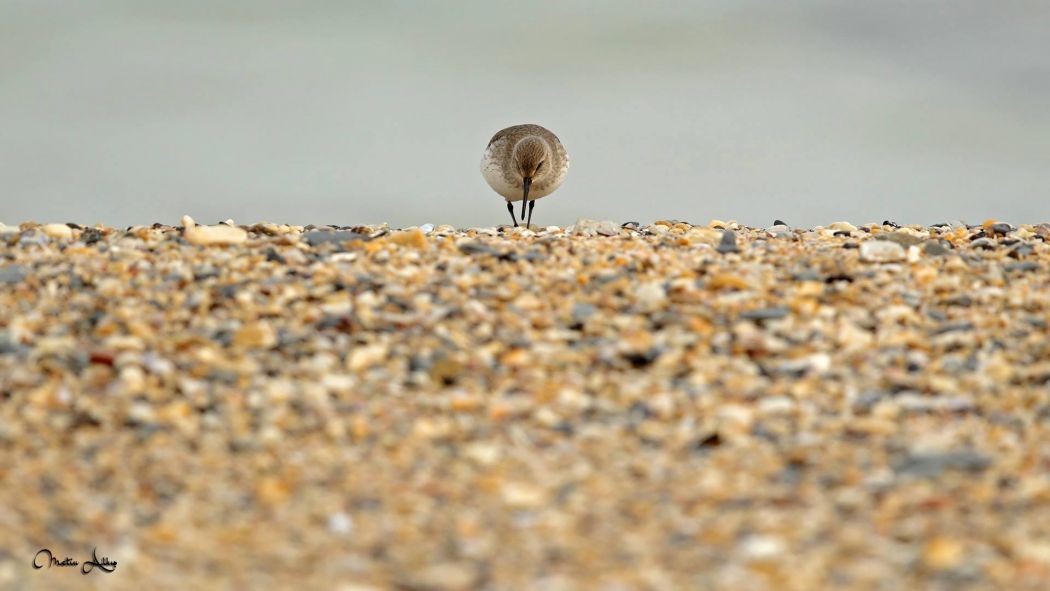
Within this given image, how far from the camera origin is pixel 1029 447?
13.6 ft

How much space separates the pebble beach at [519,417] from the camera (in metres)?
3.41

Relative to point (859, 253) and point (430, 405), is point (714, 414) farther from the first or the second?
point (859, 253)

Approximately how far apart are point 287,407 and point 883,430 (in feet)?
7.25

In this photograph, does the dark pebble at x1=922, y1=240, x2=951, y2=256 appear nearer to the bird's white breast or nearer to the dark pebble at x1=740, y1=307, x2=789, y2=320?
the dark pebble at x1=740, y1=307, x2=789, y2=320

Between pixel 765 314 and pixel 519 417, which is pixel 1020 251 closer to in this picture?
pixel 765 314

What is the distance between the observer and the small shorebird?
11000mm

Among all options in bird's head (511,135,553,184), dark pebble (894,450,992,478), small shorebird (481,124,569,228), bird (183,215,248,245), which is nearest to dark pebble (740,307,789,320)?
dark pebble (894,450,992,478)

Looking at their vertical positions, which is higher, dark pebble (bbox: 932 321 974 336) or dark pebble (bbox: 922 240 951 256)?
dark pebble (bbox: 922 240 951 256)

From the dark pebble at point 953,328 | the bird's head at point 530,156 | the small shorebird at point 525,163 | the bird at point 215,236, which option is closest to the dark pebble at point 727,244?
the dark pebble at point 953,328

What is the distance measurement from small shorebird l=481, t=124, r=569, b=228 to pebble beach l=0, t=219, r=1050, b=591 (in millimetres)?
4287

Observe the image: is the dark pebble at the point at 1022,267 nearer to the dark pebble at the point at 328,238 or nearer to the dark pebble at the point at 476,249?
the dark pebble at the point at 476,249

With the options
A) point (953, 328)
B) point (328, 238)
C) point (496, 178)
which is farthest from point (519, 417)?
point (496, 178)

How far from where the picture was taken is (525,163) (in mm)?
10945

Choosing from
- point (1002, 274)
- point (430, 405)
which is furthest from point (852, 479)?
point (1002, 274)
